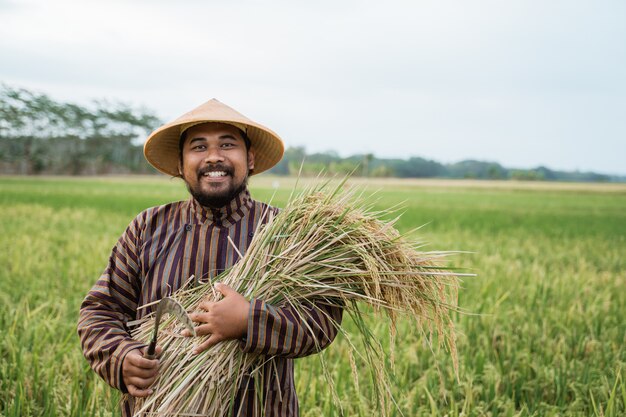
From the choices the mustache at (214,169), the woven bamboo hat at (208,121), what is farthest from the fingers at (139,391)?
the woven bamboo hat at (208,121)

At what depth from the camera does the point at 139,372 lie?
1.51 m

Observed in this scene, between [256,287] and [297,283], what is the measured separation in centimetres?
12

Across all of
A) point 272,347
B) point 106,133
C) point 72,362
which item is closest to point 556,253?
point 72,362

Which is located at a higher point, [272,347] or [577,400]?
[272,347]

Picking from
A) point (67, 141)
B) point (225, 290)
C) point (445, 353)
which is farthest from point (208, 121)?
point (67, 141)

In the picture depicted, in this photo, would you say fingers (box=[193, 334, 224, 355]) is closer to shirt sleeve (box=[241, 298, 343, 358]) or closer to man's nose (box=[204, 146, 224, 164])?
shirt sleeve (box=[241, 298, 343, 358])

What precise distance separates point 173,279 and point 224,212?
28cm

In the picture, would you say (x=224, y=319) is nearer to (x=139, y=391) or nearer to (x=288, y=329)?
(x=288, y=329)

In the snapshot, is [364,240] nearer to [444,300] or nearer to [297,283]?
[297,283]

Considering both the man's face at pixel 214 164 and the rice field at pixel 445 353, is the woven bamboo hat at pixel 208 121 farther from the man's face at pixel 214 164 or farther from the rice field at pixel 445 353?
the rice field at pixel 445 353

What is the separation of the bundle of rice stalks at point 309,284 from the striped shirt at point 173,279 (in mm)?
61

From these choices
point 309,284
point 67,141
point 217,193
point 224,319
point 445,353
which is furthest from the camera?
point 67,141

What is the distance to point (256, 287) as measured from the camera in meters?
1.58

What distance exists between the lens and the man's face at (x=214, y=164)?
1768 mm
